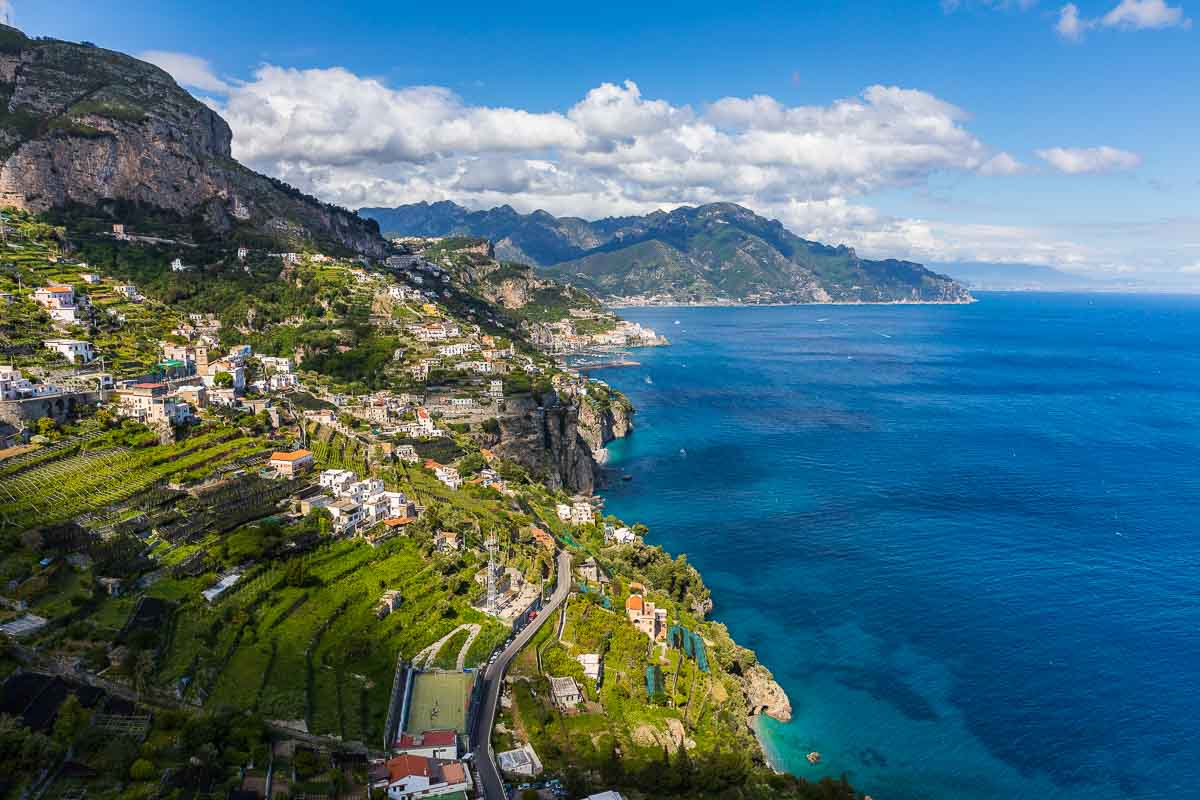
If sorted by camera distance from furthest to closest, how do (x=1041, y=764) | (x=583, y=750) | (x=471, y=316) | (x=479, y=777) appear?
(x=471, y=316) → (x=1041, y=764) → (x=583, y=750) → (x=479, y=777)

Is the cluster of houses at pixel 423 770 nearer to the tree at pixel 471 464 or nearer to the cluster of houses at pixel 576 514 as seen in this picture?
the cluster of houses at pixel 576 514

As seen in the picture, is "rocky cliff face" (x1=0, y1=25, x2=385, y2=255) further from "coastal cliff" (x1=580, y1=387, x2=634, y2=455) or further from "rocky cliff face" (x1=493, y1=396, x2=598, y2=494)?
"rocky cliff face" (x1=493, y1=396, x2=598, y2=494)

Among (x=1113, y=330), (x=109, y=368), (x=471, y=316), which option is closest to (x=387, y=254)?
(x=471, y=316)

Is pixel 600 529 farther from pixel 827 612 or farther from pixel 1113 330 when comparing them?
pixel 1113 330

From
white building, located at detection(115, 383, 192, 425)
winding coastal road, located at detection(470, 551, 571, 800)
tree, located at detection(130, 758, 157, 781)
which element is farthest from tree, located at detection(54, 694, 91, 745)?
white building, located at detection(115, 383, 192, 425)

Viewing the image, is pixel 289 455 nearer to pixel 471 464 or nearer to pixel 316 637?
pixel 316 637

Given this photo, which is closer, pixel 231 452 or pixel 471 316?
pixel 231 452

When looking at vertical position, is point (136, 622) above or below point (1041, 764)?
above
